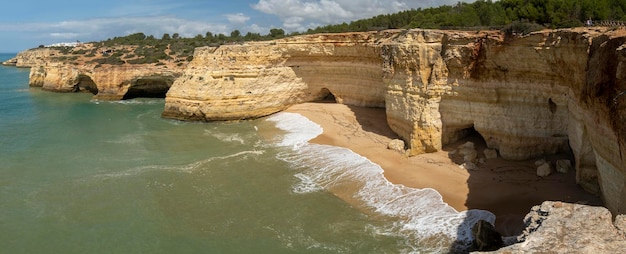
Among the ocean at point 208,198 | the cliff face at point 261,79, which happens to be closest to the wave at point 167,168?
the ocean at point 208,198

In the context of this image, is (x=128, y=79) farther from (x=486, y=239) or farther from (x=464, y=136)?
(x=486, y=239)

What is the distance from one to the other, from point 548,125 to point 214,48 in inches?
768

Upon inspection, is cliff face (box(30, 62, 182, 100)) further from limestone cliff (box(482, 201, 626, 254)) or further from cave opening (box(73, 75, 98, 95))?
limestone cliff (box(482, 201, 626, 254))

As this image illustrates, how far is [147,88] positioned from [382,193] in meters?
28.9

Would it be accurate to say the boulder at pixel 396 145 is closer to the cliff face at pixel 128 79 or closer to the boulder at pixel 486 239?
the boulder at pixel 486 239

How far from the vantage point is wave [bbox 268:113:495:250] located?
11383 millimetres

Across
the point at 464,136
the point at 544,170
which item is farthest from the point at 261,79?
the point at 544,170

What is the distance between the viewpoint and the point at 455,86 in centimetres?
1611

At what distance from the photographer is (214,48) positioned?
26.9 meters

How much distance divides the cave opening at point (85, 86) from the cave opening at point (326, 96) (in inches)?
930

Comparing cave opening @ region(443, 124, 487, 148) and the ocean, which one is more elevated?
cave opening @ region(443, 124, 487, 148)

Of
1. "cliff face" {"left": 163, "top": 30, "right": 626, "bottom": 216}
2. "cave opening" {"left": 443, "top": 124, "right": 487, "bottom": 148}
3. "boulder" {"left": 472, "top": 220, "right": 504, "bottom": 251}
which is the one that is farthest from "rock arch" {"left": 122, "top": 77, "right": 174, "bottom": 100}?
"boulder" {"left": 472, "top": 220, "right": 504, "bottom": 251}

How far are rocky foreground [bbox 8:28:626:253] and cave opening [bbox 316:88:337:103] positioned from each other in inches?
5.2

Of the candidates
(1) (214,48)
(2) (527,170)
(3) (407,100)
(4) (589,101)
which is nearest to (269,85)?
(1) (214,48)
